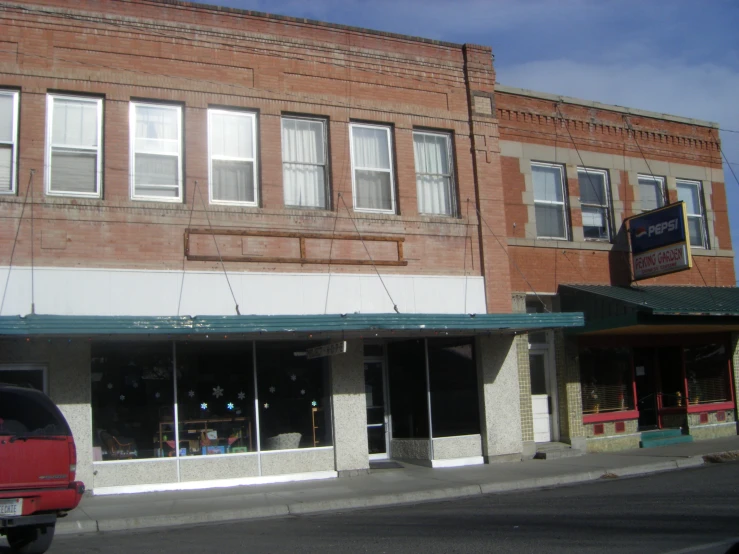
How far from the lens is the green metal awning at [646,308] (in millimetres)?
16547

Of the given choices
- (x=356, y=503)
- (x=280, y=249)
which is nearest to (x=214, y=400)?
(x=280, y=249)

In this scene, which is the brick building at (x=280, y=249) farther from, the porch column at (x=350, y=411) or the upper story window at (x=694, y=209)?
the upper story window at (x=694, y=209)

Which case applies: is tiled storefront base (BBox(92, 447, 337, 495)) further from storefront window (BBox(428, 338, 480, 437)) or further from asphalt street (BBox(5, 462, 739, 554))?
asphalt street (BBox(5, 462, 739, 554))

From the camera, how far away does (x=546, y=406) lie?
18031 mm

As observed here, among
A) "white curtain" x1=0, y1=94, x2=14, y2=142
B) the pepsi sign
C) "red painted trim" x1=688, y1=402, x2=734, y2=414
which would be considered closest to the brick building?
"white curtain" x1=0, y1=94, x2=14, y2=142

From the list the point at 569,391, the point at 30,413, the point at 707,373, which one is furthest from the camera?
the point at 707,373

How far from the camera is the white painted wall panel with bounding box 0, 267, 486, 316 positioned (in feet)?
43.5

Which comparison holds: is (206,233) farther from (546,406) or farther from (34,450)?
(546,406)

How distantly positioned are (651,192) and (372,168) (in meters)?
7.99

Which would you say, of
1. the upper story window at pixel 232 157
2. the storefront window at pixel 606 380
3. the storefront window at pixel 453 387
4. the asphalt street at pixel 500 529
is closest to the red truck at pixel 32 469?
the asphalt street at pixel 500 529

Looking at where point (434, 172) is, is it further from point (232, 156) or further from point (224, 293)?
point (224, 293)

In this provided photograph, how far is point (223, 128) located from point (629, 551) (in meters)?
10.5

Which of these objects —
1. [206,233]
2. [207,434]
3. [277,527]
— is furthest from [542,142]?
[277,527]

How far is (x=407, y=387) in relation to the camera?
16.5 meters
